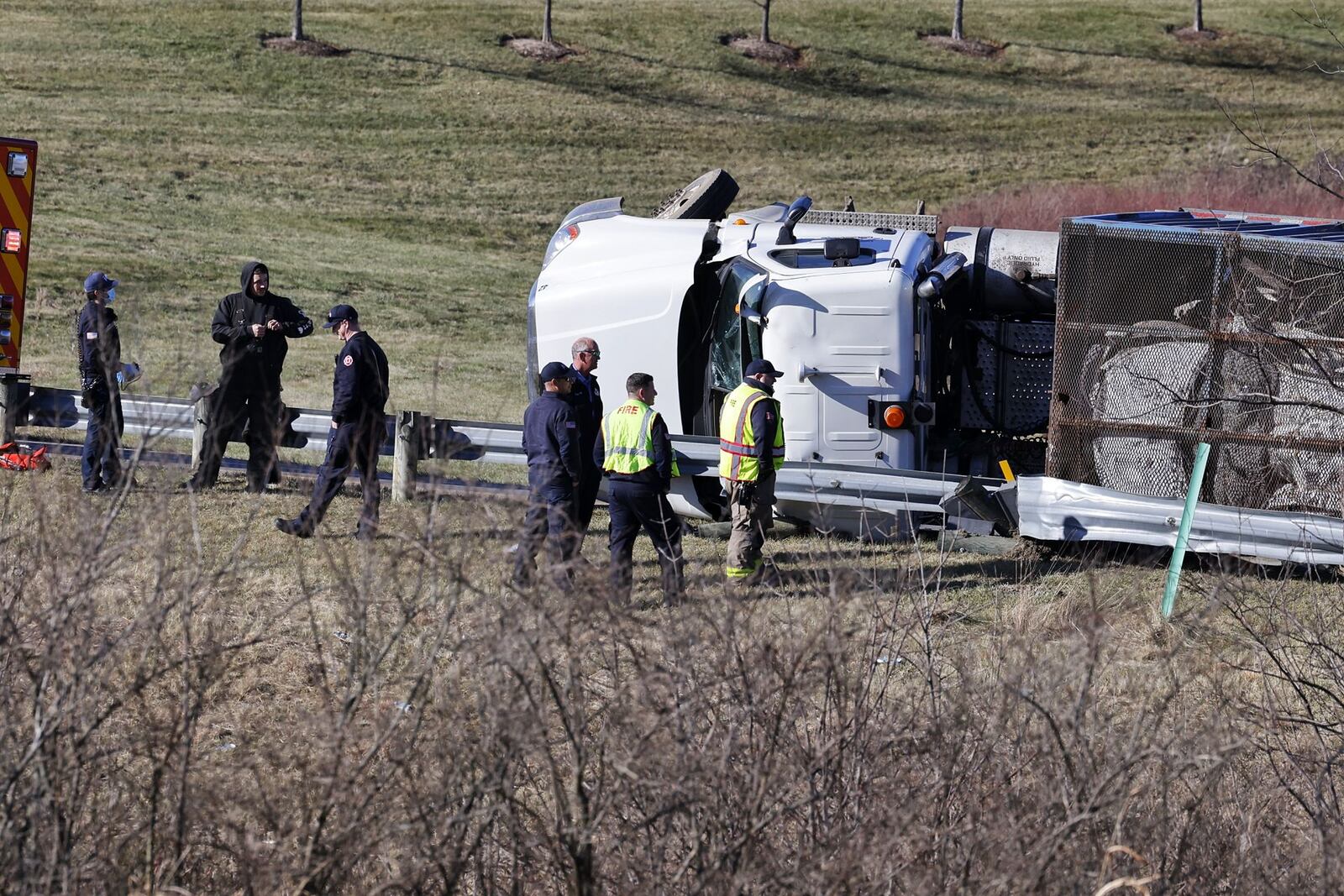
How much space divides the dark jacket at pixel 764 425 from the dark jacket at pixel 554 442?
1.17m

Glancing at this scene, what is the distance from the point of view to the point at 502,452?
438 inches

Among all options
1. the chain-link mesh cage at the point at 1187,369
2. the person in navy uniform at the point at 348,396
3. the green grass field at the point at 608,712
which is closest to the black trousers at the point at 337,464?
the person in navy uniform at the point at 348,396

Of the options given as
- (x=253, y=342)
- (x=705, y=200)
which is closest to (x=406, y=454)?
(x=253, y=342)

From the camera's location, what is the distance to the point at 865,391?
10.5 m

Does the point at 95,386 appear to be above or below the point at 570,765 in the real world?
above

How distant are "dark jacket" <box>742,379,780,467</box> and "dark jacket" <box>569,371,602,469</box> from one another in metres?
0.98

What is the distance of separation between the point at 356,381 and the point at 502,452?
56.3 inches

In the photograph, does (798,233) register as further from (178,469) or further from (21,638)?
(21,638)

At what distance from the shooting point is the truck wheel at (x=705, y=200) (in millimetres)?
12344

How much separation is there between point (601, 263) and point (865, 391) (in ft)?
7.07

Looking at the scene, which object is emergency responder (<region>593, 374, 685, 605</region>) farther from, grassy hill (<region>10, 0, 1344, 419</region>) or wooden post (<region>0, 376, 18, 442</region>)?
grassy hill (<region>10, 0, 1344, 419</region>)

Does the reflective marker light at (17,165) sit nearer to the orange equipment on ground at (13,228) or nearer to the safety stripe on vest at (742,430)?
the orange equipment on ground at (13,228)

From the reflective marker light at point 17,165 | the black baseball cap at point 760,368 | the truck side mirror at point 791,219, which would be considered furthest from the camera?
the reflective marker light at point 17,165

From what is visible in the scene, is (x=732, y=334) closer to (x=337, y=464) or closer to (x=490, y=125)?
(x=337, y=464)
